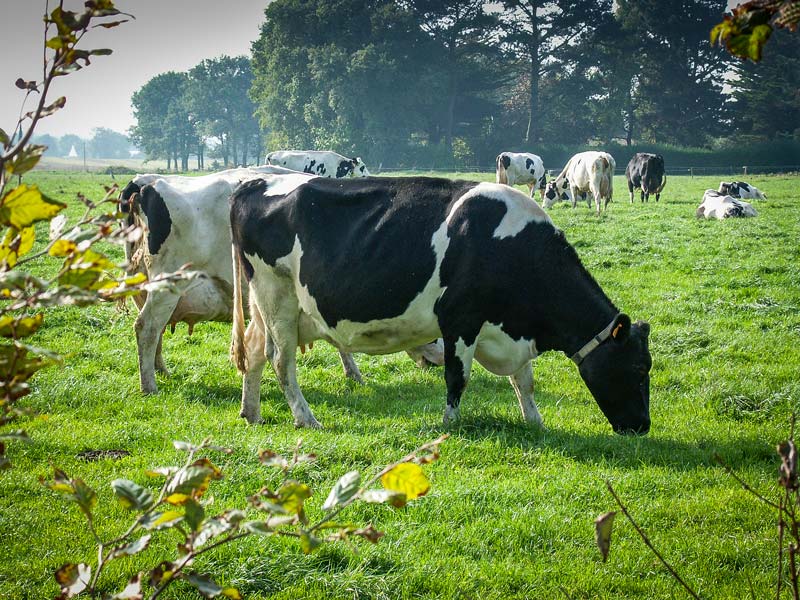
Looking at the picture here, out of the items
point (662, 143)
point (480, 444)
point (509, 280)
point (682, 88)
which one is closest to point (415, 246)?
point (509, 280)

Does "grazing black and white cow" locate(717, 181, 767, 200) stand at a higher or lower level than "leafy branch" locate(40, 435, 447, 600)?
higher

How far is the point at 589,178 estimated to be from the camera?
26.3m

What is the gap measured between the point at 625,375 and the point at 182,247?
477 centimetres

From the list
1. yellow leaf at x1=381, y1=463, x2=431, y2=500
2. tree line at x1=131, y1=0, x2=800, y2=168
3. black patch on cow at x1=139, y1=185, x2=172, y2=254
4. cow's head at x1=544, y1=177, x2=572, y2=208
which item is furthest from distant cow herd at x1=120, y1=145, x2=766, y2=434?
tree line at x1=131, y1=0, x2=800, y2=168

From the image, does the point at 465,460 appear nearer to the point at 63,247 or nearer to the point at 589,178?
the point at 63,247

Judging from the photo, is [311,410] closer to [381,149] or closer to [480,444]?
[480,444]

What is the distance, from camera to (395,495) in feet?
5.49

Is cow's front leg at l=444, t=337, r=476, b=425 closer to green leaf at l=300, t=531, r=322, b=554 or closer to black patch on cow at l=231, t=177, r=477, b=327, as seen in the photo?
black patch on cow at l=231, t=177, r=477, b=327

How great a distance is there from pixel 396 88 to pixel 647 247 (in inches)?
2174

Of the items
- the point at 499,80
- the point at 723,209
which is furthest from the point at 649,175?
the point at 499,80

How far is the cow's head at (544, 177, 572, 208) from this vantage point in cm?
2921

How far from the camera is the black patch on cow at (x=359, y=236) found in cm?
675

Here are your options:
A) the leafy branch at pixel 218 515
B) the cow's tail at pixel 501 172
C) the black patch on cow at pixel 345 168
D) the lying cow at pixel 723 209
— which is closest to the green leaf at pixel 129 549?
the leafy branch at pixel 218 515

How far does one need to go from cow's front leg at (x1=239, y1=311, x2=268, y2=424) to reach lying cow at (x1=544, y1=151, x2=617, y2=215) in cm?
1780
